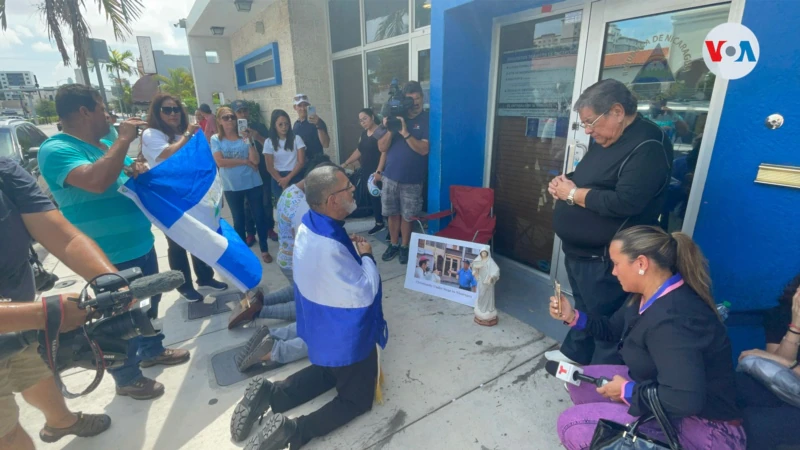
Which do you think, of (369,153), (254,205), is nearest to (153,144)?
(254,205)

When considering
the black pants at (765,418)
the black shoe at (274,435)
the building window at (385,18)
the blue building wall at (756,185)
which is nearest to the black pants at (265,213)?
the building window at (385,18)

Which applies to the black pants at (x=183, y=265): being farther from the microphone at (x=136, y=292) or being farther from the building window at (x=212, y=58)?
the building window at (x=212, y=58)

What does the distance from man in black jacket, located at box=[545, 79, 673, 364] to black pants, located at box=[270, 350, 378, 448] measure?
131 cm

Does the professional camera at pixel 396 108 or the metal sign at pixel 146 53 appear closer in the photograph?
the professional camera at pixel 396 108

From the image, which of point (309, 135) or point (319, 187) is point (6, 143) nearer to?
point (309, 135)

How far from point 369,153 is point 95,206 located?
2.97 meters

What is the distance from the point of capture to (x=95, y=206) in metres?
2.31

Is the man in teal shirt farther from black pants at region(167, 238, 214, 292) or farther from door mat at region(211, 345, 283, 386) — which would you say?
black pants at region(167, 238, 214, 292)

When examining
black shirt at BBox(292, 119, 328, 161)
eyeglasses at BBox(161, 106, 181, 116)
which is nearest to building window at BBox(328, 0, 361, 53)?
black shirt at BBox(292, 119, 328, 161)

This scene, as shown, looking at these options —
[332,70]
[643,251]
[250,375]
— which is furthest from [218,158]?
[643,251]

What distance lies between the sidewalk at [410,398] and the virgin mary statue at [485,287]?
0.29ft

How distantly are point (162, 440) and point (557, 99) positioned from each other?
3642 mm

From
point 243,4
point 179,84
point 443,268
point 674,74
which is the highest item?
point 243,4

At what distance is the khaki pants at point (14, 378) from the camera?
143 centimetres
